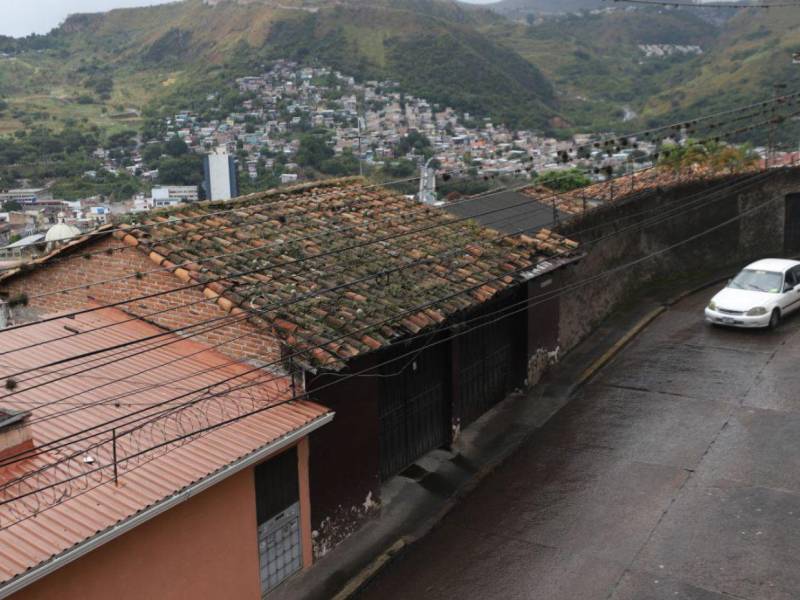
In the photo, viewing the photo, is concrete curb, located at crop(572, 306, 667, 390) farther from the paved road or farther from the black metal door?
the black metal door

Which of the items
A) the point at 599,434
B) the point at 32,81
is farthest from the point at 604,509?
the point at 32,81

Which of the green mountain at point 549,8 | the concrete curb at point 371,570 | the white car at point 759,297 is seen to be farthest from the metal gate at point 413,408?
the green mountain at point 549,8

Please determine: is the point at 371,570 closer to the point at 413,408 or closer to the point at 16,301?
the point at 413,408

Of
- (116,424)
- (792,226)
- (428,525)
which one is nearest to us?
(116,424)

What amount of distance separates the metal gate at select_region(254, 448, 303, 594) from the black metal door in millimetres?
18733

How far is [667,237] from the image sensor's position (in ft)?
70.0

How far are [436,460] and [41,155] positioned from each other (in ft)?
127

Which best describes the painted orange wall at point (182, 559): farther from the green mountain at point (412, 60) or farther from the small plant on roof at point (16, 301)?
the green mountain at point (412, 60)

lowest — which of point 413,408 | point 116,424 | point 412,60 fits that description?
point 413,408

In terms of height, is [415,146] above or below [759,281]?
above

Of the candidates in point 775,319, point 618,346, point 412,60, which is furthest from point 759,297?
point 412,60

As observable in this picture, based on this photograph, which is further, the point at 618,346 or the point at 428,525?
the point at 618,346

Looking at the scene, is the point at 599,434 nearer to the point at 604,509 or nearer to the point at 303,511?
the point at 604,509

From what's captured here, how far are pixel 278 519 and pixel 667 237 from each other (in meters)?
A: 14.8
